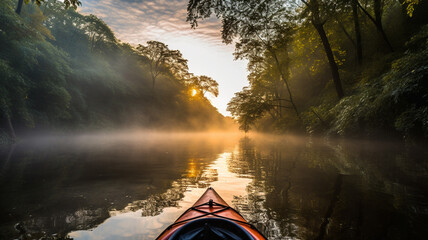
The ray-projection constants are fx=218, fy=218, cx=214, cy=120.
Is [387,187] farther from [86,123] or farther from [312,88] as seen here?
[86,123]

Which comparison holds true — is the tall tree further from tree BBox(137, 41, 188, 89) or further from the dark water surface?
tree BBox(137, 41, 188, 89)

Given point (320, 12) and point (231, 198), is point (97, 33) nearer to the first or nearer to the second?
point (320, 12)

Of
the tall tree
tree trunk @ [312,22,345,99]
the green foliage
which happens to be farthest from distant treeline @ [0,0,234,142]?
the green foliage

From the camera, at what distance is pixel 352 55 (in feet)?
74.1

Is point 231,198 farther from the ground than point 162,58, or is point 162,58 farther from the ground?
point 162,58

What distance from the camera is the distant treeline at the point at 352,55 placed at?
9.25 meters

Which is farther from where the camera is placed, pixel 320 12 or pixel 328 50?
pixel 328 50

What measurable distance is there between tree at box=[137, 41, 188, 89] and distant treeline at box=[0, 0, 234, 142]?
173mm

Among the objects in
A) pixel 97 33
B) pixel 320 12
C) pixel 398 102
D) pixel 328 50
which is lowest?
pixel 398 102

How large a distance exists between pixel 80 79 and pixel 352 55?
3455cm

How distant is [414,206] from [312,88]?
27.4 metres

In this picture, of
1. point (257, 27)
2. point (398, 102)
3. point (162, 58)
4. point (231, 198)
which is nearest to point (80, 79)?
point (162, 58)

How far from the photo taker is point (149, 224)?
364cm

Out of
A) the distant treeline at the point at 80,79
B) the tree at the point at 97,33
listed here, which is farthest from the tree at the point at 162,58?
the tree at the point at 97,33
